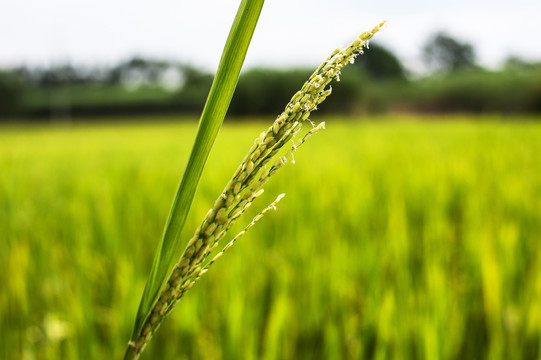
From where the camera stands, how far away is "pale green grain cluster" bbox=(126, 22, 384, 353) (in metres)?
0.25

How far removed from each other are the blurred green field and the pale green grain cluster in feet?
2.29

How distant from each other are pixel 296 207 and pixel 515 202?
1.00 m

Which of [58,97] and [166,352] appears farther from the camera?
[58,97]

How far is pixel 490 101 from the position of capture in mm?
18047

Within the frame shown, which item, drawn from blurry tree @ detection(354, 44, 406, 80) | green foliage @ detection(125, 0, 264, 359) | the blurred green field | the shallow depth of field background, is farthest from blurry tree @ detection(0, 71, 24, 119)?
green foliage @ detection(125, 0, 264, 359)

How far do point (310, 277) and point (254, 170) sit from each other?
1124mm

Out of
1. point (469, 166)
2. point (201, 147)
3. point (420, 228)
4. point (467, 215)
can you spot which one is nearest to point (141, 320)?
point (201, 147)

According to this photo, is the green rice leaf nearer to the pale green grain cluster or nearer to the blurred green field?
the pale green grain cluster

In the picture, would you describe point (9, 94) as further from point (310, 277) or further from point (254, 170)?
point (254, 170)

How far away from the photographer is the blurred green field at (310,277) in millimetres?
1038

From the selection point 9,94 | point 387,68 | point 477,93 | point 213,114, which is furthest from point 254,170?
point 9,94

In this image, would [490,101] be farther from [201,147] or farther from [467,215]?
[201,147]

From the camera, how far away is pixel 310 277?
134 cm

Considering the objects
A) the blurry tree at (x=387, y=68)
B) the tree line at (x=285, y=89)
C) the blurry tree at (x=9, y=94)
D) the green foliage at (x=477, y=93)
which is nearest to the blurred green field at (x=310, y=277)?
the tree line at (x=285, y=89)
